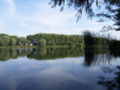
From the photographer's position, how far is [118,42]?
10188 millimetres

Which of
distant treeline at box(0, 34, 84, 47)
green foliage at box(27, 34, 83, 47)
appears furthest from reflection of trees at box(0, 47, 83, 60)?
green foliage at box(27, 34, 83, 47)

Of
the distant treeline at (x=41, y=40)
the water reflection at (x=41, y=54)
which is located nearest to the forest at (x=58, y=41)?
the distant treeline at (x=41, y=40)

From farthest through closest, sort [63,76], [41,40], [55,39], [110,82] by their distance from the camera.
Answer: [55,39] < [41,40] < [63,76] < [110,82]

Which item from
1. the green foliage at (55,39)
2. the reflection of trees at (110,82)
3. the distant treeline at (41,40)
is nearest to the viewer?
the reflection of trees at (110,82)

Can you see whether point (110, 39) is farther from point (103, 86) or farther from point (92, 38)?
point (103, 86)

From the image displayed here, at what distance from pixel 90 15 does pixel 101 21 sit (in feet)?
4.79

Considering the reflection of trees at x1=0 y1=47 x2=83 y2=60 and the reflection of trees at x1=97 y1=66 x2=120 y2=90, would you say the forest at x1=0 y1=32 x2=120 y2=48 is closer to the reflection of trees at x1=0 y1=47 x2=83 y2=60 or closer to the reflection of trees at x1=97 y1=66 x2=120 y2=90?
the reflection of trees at x1=0 y1=47 x2=83 y2=60

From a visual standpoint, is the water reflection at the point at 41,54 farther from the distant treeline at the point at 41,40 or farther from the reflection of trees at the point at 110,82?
the distant treeline at the point at 41,40

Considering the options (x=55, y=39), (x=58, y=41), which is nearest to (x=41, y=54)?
(x=58, y=41)

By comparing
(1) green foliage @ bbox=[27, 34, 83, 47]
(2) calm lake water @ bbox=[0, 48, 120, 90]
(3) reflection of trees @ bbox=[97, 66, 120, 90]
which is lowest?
(2) calm lake water @ bbox=[0, 48, 120, 90]

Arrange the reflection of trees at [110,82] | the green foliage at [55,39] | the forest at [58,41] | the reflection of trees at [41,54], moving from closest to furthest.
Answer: the reflection of trees at [110,82] < the forest at [58,41] < the reflection of trees at [41,54] < the green foliage at [55,39]

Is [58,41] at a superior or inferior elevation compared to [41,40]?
inferior

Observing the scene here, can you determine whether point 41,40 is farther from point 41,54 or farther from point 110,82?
point 110,82

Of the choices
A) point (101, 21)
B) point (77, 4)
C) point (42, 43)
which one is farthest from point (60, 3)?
point (42, 43)
